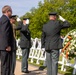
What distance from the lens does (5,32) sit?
8570 millimetres

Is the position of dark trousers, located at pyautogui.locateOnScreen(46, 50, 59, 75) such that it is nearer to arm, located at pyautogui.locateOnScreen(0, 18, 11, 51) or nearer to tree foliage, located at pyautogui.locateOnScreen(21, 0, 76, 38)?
arm, located at pyautogui.locateOnScreen(0, 18, 11, 51)

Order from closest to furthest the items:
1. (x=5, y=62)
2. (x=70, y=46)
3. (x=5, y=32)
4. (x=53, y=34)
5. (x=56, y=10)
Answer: (x=5, y=32) → (x=5, y=62) → (x=53, y=34) → (x=70, y=46) → (x=56, y=10)

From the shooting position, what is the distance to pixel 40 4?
240 ft

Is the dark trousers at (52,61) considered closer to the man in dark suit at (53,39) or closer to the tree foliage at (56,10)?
the man in dark suit at (53,39)

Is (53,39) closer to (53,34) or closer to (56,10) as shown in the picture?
(53,34)

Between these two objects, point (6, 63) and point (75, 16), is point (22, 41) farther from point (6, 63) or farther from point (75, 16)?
point (75, 16)

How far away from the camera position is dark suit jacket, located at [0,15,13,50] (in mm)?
8562

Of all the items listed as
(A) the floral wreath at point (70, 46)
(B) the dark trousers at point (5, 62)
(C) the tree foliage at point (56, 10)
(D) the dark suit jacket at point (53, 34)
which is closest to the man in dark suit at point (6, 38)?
(B) the dark trousers at point (5, 62)

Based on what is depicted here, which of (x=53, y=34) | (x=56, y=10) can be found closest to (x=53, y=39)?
(x=53, y=34)

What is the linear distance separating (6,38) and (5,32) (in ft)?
0.54

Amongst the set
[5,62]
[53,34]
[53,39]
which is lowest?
[5,62]

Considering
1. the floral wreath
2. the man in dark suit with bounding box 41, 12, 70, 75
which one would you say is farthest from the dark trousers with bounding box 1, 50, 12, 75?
the floral wreath

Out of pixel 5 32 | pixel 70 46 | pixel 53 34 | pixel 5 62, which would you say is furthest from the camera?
pixel 70 46

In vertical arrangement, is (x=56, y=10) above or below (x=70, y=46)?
above
